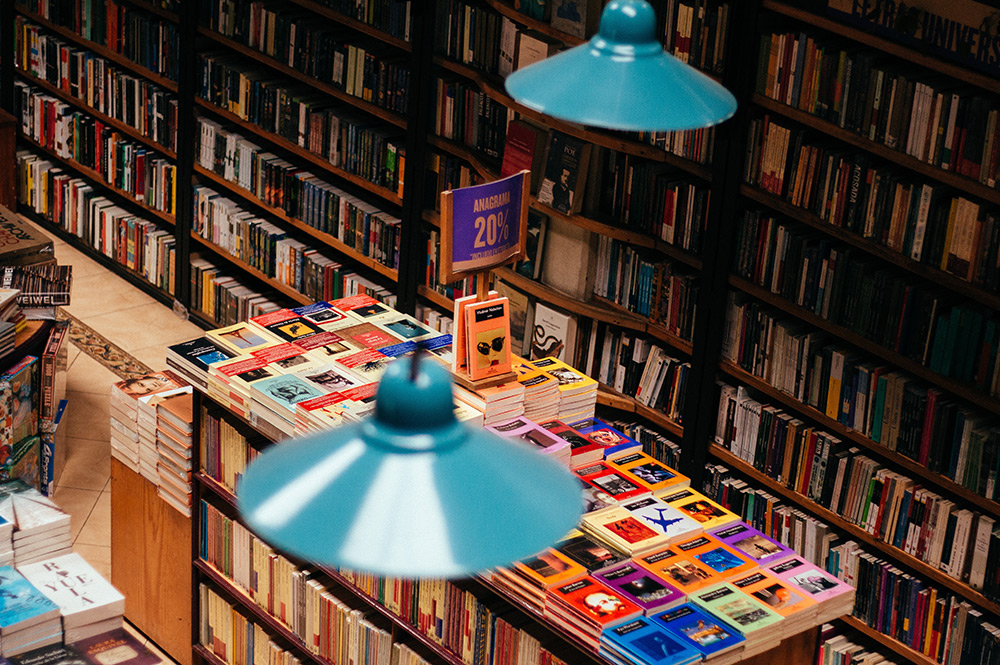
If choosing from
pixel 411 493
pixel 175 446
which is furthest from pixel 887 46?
pixel 411 493

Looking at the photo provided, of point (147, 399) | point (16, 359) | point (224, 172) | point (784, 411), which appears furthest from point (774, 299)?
point (224, 172)

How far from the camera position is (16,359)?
5.68 metres

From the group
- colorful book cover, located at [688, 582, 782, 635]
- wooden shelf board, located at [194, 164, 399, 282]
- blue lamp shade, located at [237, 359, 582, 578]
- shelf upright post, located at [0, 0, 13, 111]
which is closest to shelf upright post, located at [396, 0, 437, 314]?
wooden shelf board, located at [194, 164, 399, 282]

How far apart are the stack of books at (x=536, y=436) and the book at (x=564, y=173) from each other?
150 cm

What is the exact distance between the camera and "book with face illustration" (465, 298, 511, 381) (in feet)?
13.6

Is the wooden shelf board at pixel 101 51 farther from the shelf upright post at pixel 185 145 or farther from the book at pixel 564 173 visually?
the book at pixel 564 173

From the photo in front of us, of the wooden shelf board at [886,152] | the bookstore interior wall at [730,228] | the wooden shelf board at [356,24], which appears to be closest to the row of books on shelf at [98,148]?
the bookstore interior wall at [730,228]

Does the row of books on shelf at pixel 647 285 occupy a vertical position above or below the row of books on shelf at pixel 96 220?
above

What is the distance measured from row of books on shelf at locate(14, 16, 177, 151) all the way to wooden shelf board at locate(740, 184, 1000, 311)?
13.2ft

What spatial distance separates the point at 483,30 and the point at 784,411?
2.09 metres

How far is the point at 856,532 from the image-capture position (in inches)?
193

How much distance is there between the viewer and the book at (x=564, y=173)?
5.44m

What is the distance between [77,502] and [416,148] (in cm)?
221

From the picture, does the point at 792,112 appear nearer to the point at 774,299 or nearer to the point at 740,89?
the point at 740,89
